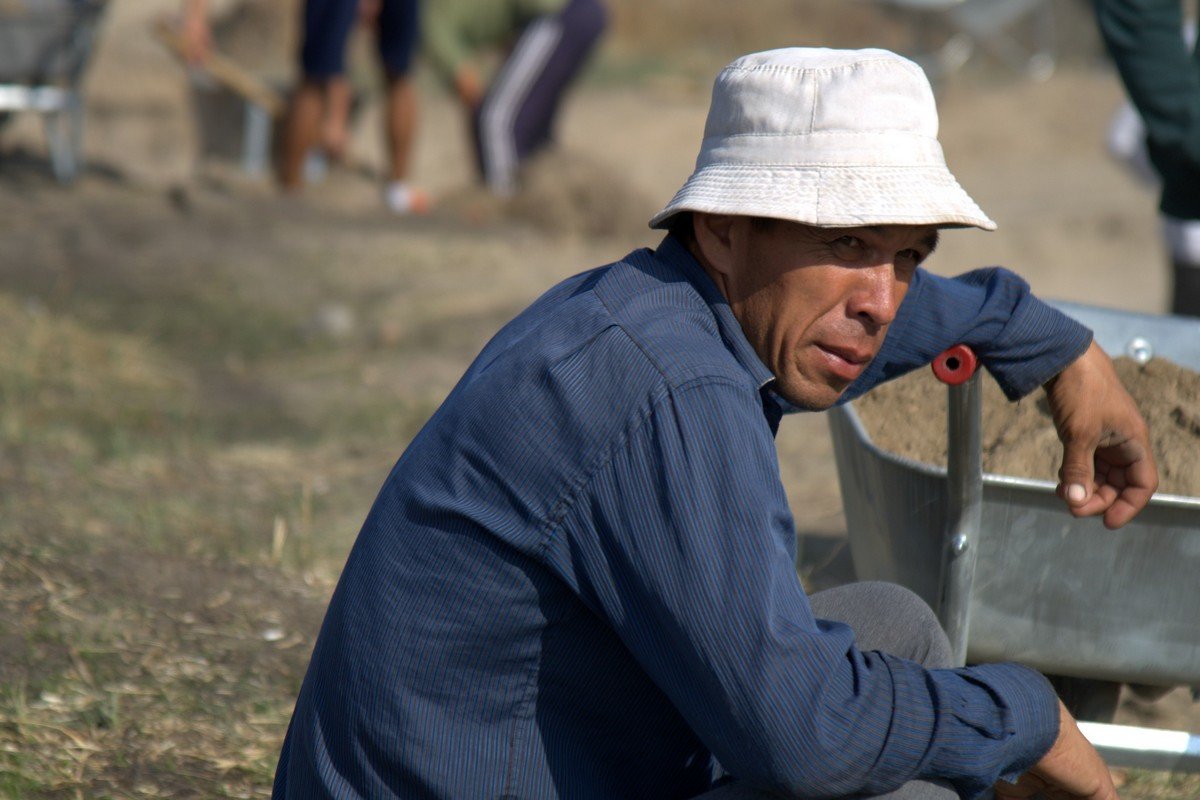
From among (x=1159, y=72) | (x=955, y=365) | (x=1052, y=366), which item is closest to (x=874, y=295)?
(x=955, y=365)

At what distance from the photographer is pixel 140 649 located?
2.98 m

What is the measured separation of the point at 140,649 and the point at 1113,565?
1.91m

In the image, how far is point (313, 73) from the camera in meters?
8.20

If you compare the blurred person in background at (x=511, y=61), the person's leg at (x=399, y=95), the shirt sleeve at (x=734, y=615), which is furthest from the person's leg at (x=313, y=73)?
the shirt sleeve at (x=734, y=615)

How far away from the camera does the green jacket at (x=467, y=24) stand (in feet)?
26.8

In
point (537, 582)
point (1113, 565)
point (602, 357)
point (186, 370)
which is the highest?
point (602, 357)

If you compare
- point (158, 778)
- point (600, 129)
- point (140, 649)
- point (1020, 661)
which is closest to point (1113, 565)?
point (1020, 661)

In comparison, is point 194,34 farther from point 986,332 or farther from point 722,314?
point 722,314

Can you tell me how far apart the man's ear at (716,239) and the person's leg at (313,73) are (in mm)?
6472

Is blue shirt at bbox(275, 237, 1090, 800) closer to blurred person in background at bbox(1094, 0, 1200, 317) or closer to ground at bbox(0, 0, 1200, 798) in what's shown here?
ground at bbox(0, 0, 1200, 798)

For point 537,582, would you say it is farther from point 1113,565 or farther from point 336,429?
point 336,429

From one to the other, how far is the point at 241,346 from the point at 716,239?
4650mm

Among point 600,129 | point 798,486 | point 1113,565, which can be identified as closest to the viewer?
point 1113,565

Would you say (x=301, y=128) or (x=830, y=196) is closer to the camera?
(x=830, y=196)
